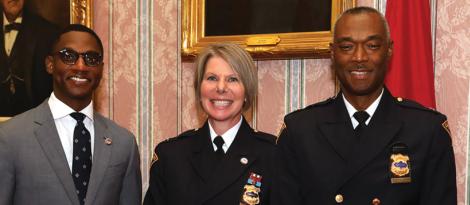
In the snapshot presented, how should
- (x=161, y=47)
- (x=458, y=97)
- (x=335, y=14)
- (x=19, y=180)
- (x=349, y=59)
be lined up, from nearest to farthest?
(x=349, y=59) → (x=19, y=180) → (x=458, y=97) → (x=335, y=14) → (x=161, y=47)

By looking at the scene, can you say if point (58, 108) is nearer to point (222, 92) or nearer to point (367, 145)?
point (222, 92)

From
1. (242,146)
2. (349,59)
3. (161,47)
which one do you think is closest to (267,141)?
(242,146)

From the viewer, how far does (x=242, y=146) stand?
7.43 ft

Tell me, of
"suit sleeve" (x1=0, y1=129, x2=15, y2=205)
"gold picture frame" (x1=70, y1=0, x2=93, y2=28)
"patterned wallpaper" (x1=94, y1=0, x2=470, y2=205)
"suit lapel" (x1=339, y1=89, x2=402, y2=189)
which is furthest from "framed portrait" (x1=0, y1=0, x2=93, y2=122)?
"suit lapel" (x1=339, y1=89, x2=402, y2=189)

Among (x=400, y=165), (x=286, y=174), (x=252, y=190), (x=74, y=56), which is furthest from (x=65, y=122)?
(x=400, y=165)

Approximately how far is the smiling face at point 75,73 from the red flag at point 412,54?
1.44 metres

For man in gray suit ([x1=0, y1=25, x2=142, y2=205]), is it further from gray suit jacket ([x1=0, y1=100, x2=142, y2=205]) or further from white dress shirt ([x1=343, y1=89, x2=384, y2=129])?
white dress shirt ([x1=343, y1=89, x2=384, y2=129])

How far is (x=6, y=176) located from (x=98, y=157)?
37 centimetres

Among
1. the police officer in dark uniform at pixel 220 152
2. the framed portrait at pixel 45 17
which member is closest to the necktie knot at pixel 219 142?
the police officer in dark uniform at pixel 220 152

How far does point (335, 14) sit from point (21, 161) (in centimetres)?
174

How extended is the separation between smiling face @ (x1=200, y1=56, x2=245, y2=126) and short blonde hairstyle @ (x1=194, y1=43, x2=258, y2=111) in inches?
0.8

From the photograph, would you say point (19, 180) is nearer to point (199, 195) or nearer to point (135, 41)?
A: point (199, 195)

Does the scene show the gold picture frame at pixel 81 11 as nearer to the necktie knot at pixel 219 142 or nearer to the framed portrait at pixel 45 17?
the framed portrait at pixel 45 17

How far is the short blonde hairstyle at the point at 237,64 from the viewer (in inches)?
88.9
